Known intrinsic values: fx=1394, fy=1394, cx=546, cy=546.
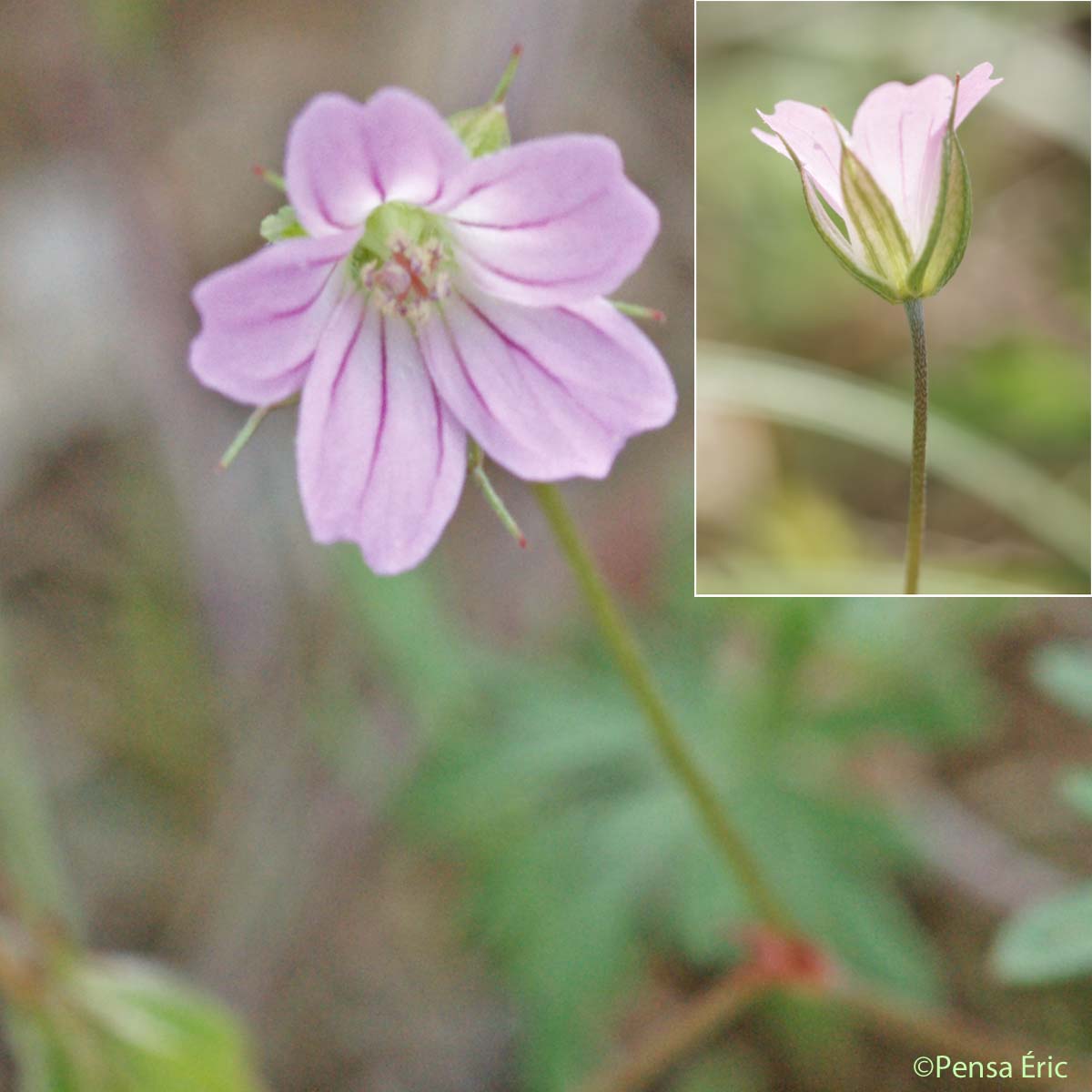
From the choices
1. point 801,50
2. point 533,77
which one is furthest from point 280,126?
point 801,50

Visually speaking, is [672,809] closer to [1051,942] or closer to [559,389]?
[1051,942]

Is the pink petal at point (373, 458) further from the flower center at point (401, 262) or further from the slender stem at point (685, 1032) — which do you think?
the slender stem at point (685, 1032)

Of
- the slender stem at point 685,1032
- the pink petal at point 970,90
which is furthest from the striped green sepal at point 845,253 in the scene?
the slender stem at point 685,1032

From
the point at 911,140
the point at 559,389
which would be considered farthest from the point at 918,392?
the point at 559,389

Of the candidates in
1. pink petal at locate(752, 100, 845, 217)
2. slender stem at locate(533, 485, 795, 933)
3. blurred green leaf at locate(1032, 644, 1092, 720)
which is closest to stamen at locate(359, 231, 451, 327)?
slender stem at locate(533, 485, 795, 933)

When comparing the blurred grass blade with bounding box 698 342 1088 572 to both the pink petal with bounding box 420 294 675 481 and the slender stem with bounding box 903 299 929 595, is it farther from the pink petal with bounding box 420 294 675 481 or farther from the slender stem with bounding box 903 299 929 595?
the pink petal with bounding box 420 294 675 481

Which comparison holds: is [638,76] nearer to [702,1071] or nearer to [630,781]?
[630,781]
